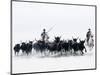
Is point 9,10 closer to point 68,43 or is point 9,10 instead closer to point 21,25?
point 21,25

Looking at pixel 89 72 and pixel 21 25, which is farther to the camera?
pixel 89 72

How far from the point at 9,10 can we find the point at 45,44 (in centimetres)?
50

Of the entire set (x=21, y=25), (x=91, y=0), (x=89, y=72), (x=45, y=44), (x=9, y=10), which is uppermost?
(x=91, y=0)

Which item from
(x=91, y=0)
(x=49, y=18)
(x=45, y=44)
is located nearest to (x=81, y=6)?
(x=91, y=0)

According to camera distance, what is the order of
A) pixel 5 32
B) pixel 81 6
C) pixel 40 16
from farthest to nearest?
pixel 81 6, pixel 40 16, pixel 5 32

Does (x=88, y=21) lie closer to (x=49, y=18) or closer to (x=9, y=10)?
(x=49, y=18)

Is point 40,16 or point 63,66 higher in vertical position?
point 40,16

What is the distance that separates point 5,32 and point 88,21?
3.08 feet

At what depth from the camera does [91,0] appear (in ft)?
8.16

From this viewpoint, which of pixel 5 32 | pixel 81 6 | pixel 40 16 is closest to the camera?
pixel 5 32

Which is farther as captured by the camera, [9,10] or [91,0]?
[91,0]

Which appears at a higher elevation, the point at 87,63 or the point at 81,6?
the point at 81,6

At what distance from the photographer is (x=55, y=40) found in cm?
233

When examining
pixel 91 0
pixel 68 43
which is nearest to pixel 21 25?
pixel 68 43
